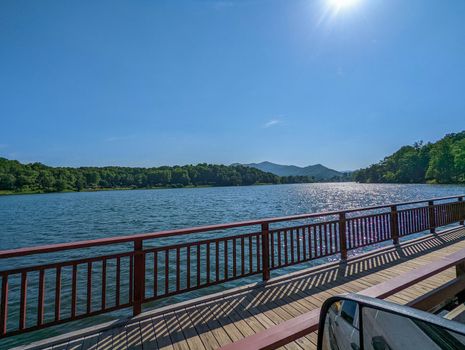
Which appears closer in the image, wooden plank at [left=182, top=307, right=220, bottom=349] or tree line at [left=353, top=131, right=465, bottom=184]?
wooden plank at [left=182, top=307, right=220, bottom=349]

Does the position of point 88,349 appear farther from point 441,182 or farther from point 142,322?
point 441,182

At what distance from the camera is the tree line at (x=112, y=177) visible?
211 feet

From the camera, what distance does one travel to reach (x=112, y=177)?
81.6m

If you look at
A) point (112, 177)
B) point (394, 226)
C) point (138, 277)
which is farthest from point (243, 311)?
point (112, 177)

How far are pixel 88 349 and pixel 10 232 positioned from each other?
725 inches

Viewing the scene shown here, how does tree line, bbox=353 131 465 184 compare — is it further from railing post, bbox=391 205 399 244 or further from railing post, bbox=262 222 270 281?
railing post, bbox=262 222 270 281

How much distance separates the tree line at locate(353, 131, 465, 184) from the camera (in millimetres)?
53419

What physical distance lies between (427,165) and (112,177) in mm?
99910

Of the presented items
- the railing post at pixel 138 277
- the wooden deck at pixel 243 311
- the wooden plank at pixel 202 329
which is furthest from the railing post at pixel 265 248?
the railing post at pixel 138 277

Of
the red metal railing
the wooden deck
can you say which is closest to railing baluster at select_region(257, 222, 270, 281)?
the red metal railing

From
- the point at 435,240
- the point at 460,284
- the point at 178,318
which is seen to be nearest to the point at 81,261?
the point at 178,318

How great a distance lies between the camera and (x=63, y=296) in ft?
19.1

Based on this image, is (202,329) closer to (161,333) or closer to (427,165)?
(161,333)

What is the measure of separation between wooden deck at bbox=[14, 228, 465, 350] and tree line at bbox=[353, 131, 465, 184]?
66285 mm
